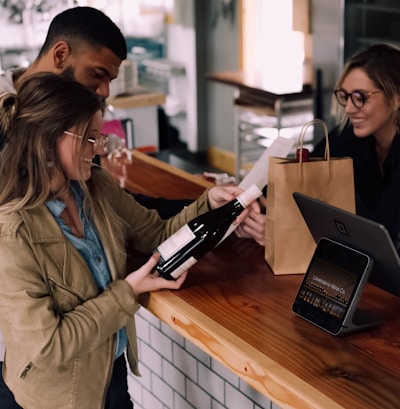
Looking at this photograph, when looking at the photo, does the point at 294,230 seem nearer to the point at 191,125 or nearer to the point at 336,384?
the point at 336,384

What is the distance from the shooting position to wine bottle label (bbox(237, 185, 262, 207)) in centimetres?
191

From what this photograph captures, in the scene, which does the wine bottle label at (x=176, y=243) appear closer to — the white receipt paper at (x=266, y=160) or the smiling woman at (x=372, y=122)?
the white receipt paper at (x=266, y=160)

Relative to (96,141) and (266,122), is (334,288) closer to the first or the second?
(96,141)

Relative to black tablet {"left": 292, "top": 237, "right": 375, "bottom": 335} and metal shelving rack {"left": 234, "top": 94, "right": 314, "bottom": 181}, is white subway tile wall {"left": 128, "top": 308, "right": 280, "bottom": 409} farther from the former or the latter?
metal shelving rack {"left": 234, "top": 94, "right": 314, "bottom": 181}

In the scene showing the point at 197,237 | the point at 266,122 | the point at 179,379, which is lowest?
the point at 179,379

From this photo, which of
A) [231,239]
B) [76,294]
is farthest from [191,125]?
→ [76,294]

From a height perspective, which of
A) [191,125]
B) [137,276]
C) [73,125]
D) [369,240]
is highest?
[73,125]

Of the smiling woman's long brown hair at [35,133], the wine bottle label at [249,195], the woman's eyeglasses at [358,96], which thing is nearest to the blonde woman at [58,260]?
the smiling woman's long brown hair at [35,133]

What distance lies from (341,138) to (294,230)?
114 cm

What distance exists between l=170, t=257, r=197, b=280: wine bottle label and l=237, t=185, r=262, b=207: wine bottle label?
20 cm

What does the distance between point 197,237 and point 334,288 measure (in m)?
0.43

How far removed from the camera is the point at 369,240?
5.20 ft

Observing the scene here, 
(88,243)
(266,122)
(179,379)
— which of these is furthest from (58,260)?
(266,122)

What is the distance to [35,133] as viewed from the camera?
178 cm
